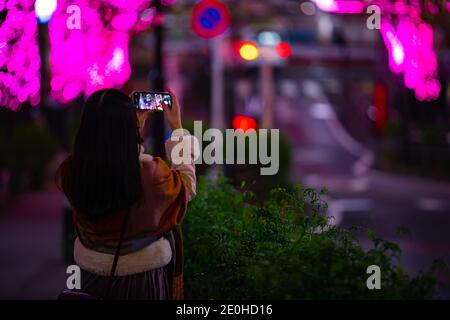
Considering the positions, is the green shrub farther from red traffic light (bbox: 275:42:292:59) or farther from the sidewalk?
red traffic light (bbox: 275:42:292:59)

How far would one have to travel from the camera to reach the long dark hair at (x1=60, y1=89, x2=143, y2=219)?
3318 millimetres

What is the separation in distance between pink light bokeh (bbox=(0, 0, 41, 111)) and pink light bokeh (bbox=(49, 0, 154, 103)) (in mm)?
476

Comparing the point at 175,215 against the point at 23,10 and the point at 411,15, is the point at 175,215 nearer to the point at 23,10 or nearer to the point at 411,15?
the point at 23,10

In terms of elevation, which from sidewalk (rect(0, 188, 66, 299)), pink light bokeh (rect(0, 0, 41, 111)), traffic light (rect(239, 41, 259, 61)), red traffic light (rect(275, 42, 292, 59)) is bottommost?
sidewalk (rect(0, 188, 66, 299))

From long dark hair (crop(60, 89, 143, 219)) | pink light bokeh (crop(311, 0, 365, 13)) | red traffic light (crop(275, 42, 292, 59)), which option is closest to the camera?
long dark hair (crop(60, 89, 143, 219))

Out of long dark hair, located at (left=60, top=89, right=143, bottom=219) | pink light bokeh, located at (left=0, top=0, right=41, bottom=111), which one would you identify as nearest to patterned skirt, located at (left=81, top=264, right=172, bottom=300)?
long dark hair, located at (left=60, top=89, right=143, bottom=219)

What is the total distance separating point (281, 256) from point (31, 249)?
830cm

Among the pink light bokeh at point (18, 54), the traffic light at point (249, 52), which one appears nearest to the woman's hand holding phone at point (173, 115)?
the pink light bokeh at point (18, 54)

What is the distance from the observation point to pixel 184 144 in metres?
3.68

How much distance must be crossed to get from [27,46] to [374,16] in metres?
2.03

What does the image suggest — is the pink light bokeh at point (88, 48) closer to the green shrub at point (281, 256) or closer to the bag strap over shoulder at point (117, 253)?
the green shrub at point (281, 256)

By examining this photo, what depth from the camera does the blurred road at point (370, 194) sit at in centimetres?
1256
